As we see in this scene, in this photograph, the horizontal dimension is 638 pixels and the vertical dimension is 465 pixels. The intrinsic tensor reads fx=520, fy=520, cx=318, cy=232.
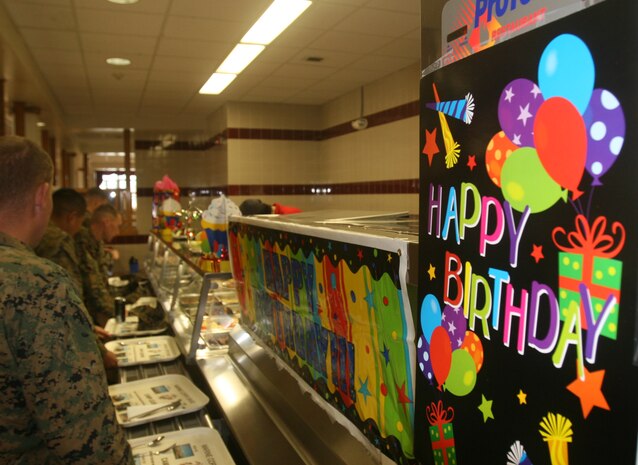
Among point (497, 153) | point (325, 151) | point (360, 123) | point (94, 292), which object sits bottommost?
point (94, 292)

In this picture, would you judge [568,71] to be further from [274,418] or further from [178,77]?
[178,77]

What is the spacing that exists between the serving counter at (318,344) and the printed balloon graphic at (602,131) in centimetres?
46

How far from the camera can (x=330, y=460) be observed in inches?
60.4

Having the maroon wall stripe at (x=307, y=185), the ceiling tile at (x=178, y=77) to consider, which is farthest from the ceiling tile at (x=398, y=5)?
the ceiling tile at (x=178, y=77)

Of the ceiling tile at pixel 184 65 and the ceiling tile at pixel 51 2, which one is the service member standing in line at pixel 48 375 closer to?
the ceiling tile at pixel 51 2

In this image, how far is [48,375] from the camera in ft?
4.07

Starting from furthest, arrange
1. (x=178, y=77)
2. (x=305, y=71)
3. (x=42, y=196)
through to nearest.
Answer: (x=178, y=77) < (x=305, y=71) < (x=42, y=196)

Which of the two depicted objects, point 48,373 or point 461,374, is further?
point 48,373

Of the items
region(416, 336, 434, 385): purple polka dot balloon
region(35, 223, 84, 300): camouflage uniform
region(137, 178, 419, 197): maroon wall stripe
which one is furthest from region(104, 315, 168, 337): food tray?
region(137, 178, 419, 197): maroon wall stripe

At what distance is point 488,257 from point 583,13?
344mm

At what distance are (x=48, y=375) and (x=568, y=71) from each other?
125 centimetres

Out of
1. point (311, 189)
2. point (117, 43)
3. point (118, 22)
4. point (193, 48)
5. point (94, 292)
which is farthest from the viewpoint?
point (311, 189)

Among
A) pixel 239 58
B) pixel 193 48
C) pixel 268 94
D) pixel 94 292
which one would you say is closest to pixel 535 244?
pixel 94 292

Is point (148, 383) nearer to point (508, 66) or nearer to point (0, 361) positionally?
point (0, 361)
